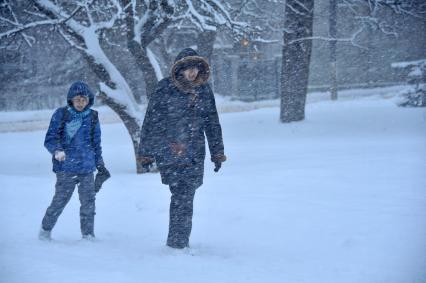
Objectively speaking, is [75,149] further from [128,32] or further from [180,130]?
[128,32]

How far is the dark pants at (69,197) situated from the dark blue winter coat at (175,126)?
911 millimetres

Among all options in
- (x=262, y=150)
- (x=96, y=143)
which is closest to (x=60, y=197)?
(x=96, y=143)

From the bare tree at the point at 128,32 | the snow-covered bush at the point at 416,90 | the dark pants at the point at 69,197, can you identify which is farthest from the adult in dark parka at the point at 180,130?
the snow-covered bush at the point at 416,90

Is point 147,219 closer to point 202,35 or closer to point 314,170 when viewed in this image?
point 314,170

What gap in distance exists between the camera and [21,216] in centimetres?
652

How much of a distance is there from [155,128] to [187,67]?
0.64 meters

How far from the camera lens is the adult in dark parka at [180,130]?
14.5ft

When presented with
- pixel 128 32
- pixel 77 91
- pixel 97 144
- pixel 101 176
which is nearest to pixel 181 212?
pixel 101 176

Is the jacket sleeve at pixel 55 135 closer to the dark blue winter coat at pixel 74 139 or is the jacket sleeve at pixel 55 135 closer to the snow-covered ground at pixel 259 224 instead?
the dark blue winter coat at pixel 74 139

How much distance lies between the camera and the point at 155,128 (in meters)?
4.42

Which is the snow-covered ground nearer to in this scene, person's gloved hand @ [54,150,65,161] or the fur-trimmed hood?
person's gloved hand @ [54,150,65,161]

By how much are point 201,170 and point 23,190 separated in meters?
4.64

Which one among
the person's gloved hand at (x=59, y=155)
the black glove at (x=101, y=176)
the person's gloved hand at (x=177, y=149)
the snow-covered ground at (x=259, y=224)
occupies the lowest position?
the snow-covered ground at (x=259, y=224)

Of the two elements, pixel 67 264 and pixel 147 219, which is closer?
pixel 67 264
